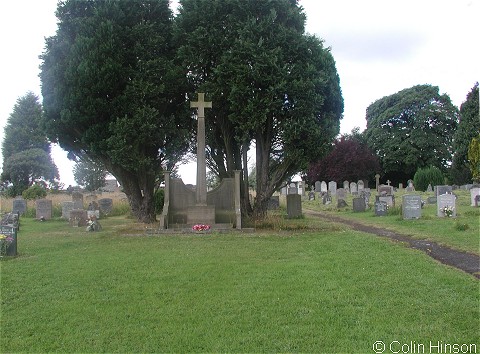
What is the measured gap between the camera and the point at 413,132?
2195 inches

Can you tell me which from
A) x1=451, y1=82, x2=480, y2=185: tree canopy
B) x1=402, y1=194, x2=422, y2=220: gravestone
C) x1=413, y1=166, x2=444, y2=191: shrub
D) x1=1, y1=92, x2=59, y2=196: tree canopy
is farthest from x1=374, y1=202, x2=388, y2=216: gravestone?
x1=1, y1=92, x2=59, y2=196: tree canopy

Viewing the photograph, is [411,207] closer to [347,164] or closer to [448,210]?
[448,210]

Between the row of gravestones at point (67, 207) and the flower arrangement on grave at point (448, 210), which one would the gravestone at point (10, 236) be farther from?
the flower arrangement on grave at point (448, 210)

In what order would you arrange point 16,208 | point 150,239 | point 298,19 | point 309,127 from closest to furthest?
point 150,239, point 309,127, point 298,19, point 16,208

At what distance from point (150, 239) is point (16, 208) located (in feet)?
50.0

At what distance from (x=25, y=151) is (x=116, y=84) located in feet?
116

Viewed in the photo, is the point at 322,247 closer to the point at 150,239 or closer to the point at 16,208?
the point at 150,239

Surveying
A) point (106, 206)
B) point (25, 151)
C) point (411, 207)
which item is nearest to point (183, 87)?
point (411, 207)

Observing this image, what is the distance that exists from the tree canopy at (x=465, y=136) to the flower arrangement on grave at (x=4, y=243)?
44.5 meters

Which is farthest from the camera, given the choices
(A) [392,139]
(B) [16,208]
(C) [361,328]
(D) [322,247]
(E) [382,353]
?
(A) [392,139]

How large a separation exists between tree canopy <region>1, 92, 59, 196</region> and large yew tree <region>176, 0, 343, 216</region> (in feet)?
107

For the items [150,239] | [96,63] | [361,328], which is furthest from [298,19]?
[361,328]

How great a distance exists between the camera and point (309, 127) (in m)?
16.7

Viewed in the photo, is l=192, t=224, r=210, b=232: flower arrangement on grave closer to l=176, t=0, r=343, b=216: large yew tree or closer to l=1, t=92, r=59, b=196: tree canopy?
l=176, t=0, r=343, b=216: large yew tree
